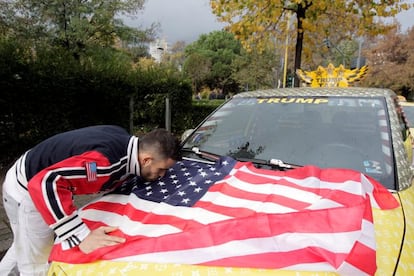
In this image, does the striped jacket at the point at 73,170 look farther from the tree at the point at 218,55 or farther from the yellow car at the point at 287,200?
the tree at the point at 218,55

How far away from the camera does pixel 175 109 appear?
1020 cm

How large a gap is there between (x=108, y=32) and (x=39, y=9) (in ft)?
7.93

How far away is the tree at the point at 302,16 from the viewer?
7.34 m

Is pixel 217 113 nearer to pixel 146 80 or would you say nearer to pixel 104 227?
pixel 104 227

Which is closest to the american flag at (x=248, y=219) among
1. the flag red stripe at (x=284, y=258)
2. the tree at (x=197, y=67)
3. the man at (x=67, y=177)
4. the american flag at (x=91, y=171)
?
the flag red stripe at (x=284, y=258)

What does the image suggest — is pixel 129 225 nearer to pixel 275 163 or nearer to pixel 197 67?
pixel 275 163

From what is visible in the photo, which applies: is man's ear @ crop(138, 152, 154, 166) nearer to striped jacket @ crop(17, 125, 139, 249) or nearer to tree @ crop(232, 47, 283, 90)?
striped jacket @ crop(17, 125, 139, 249)

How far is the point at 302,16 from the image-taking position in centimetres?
780

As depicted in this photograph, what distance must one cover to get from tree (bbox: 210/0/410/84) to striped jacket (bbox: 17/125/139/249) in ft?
20.9

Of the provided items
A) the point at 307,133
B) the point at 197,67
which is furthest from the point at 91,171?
the point at 197,67

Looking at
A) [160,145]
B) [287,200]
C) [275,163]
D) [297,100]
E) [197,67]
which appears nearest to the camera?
[287,200]

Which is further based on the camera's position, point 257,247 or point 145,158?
point 145,158

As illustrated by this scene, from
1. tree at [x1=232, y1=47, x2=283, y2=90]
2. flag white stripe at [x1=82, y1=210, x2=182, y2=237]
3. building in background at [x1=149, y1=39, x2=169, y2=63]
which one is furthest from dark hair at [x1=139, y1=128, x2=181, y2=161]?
tree at [x1=232, y1=47, x2=283, y2=90]

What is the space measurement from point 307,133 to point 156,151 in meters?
1.22
